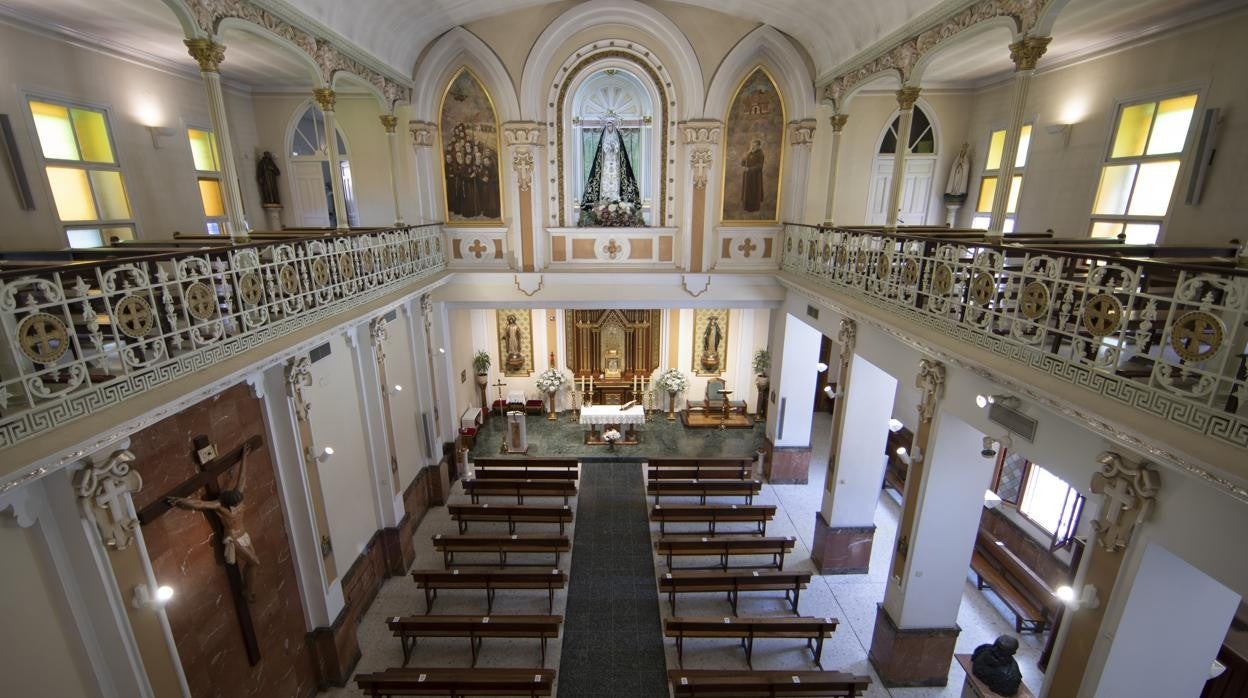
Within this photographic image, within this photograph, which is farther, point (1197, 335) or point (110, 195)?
point (110, 195)

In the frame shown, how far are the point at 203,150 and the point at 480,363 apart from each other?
24.7 ft

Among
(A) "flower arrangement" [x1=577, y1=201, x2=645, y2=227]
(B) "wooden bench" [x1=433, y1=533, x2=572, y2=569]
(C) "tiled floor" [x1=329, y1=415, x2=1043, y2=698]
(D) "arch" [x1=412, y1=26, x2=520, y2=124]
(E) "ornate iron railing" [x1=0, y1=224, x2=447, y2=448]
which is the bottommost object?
(C) "tiled floor" [x1=329, y1=415, x2=1043, y2=698]

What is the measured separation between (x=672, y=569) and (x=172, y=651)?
664 cm

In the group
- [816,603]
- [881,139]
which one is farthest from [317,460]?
[881,139]

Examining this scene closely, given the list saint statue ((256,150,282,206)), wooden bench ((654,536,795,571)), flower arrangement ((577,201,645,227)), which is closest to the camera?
wooden bench ((654,536,795,571))

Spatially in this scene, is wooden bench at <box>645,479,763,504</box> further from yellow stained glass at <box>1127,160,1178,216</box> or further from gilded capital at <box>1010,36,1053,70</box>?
gilded capital at <box>1010,36,1053,70</box>

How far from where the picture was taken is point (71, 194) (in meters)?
7.60

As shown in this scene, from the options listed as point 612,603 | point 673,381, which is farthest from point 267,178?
point 612,603

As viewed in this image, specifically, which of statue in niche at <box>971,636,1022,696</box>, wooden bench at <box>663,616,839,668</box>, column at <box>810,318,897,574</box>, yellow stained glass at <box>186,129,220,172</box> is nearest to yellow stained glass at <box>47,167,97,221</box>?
yellow stained glass at <box>186,129,220,172</box>

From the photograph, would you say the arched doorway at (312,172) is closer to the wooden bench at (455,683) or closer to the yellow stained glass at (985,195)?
the wooden bench at (455,683)

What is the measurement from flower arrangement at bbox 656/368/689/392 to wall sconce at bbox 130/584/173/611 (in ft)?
38.5

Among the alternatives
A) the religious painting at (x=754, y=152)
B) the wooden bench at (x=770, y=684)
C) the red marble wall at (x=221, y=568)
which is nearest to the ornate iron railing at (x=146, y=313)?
the red marble wall at (x=221, y=568)

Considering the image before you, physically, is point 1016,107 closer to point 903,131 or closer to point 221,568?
point 903,131

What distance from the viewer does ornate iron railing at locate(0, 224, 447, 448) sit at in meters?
3.26
